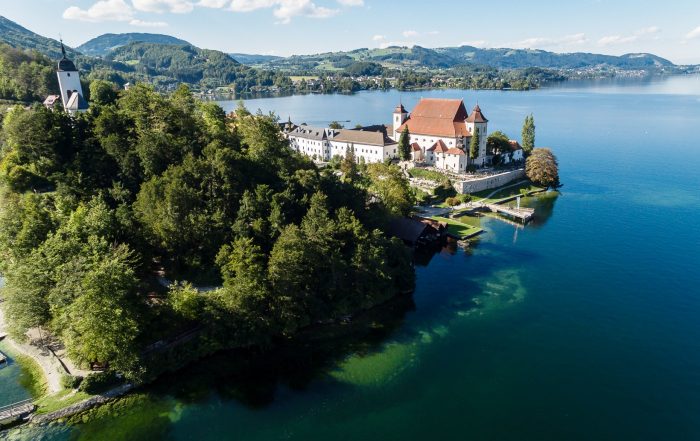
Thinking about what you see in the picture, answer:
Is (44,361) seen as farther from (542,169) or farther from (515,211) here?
(542,169)

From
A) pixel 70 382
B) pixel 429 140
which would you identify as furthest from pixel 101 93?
pixel 429 140

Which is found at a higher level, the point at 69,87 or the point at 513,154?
the point at 69,87

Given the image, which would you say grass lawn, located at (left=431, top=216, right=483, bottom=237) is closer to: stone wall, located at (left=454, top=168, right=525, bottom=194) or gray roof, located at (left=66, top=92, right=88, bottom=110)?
stone wall, located at (left=454, top=168, right=525, bottom=194)

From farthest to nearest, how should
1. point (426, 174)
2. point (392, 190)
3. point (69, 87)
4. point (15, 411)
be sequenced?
point (426, 174), point (69, 87), point (392, 190), point (15, 411)

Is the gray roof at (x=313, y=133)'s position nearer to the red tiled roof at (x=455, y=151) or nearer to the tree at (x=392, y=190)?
the red tiled roof at (x=455, y=151)

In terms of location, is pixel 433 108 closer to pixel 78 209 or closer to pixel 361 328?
pixel 361 328

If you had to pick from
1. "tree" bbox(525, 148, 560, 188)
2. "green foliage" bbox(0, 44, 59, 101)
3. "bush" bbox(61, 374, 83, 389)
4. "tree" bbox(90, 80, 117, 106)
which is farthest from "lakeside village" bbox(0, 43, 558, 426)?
"green foliage" bbox(0, 44, 59, 101)

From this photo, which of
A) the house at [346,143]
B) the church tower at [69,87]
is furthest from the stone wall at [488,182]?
the church tower at [69,87]
